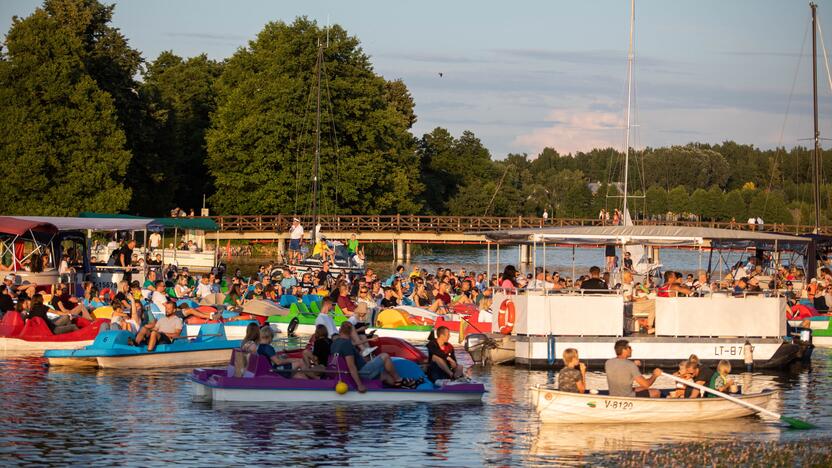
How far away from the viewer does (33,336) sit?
2831cm

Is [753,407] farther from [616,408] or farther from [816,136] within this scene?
[816,136]

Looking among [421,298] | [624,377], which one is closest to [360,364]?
[624,377]

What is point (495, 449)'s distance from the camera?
1891cm

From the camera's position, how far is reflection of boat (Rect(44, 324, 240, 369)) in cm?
2602

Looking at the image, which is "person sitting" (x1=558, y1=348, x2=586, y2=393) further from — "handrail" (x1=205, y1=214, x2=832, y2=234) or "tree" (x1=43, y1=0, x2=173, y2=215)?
"handrail" (x1=205, y1=214, x2=832, y2=234)

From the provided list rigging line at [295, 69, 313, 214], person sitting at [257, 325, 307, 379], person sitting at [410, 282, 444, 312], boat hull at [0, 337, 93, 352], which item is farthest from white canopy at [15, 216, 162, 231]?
rigging line at [295, 69, 313, 214]

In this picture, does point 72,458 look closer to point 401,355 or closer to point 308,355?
point 308,355

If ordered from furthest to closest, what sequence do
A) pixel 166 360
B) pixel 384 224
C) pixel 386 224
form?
pixel 386 224 < pixel 384 224 < pixel 166 360

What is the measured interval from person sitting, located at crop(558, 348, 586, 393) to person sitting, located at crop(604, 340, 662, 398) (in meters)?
0.44

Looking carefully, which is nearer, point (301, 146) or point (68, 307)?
point (68, 307)

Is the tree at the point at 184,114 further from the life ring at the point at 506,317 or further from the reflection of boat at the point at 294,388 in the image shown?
the reflection of boat at the point at 294,388

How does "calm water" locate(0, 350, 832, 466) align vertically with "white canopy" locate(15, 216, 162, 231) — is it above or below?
below

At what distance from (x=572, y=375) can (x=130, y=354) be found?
10.0m

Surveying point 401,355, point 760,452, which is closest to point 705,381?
point 760,452
